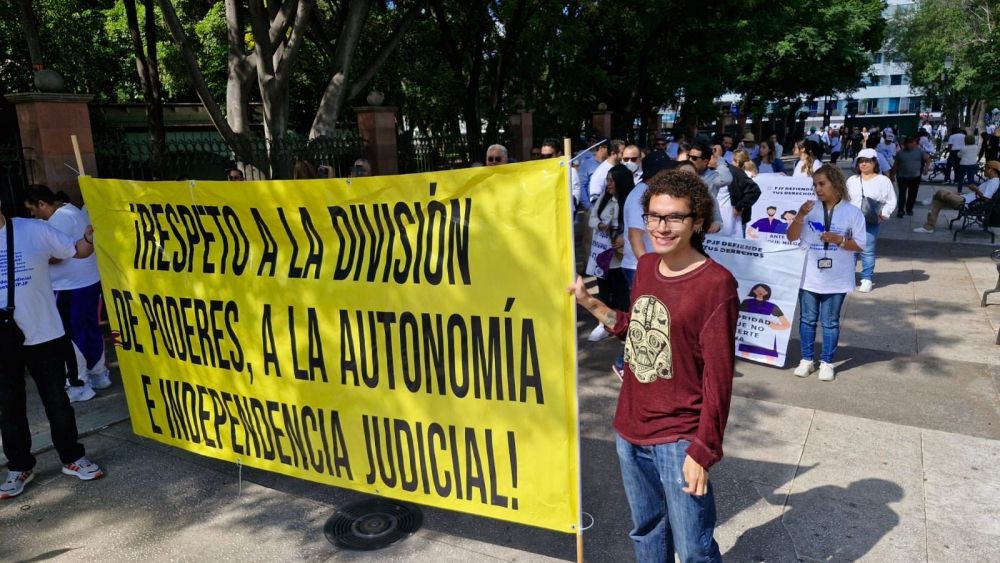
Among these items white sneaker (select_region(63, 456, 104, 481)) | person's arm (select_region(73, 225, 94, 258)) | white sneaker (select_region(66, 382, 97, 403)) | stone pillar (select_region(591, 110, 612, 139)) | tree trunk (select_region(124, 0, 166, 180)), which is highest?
tree trunk (select_region(124, 0, 166, 180))

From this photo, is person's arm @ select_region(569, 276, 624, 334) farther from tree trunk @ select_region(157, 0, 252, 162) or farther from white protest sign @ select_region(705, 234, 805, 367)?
tree trunk @ select_region(157, 0, 252, 162)

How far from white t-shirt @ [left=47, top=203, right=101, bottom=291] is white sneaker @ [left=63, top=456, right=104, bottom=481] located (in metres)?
1.79

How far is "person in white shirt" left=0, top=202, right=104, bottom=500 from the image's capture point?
4.06 m

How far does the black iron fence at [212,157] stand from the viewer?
7805mm

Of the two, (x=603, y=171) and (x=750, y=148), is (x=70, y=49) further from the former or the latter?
(x=750, y=148)

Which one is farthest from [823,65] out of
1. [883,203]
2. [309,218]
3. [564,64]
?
[309,218]

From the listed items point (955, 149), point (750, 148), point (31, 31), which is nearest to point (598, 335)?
point (750, 148)

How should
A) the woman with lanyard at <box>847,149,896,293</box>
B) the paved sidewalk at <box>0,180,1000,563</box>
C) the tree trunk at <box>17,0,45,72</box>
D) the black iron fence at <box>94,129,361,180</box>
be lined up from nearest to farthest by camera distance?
the paved sidewalk at <box>0,180,1000,563</box>
the black iron fence at <box>94,129,361,180</box>
the woman with lanyard at <box>847,149,896,293</box>
the tree trunk at <box>17,0,45,72</box>

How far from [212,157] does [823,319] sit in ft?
25.1

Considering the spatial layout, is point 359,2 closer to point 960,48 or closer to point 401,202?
point 401,202

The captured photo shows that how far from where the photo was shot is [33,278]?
4.15 metres

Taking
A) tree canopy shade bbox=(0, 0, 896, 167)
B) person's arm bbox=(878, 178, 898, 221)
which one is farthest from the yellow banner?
tree canopy shade bbox=(0, 0, 896, 167)

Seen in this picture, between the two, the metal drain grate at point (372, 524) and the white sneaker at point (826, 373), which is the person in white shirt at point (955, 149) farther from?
the metal drain grate at point (372, 524)

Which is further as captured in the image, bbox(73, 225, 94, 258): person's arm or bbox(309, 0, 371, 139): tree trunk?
bbox(309, 0, 371, 139): tree trunk
